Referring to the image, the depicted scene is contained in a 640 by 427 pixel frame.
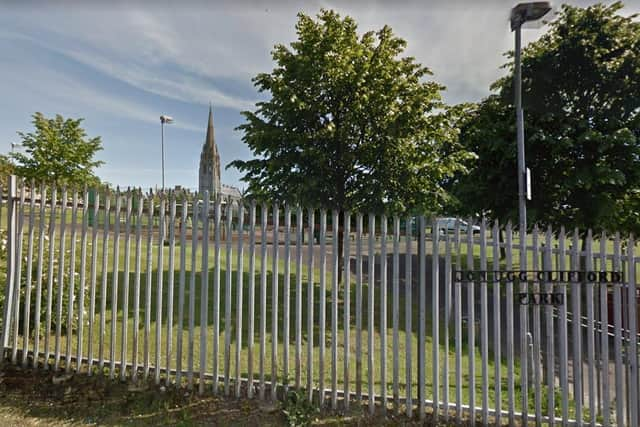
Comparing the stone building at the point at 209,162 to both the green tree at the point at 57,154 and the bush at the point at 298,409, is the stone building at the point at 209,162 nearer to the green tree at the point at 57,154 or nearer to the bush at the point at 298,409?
the green tree at the point at 57,154

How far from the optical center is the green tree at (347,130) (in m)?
5.95

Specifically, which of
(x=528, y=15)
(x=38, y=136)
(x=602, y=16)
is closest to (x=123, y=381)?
(x=528, y=15)

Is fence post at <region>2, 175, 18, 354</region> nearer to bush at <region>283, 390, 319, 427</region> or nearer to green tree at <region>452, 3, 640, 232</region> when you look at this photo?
bush at <region>283, 390, 319, 427</region>

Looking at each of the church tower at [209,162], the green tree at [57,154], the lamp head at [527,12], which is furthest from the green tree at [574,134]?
the church tower at [209,162]

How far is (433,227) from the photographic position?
3.04 meters

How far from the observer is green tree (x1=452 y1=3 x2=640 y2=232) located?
7879mm

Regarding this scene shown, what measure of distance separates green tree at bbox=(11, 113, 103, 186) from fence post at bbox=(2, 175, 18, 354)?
10233mm

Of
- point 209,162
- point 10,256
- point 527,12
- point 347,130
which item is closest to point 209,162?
point 209,162

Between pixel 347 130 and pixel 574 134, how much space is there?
656 cm

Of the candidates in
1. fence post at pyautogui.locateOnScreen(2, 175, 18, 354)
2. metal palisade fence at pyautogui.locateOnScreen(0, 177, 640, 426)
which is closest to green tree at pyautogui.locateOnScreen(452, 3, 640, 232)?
metal palisade fence at pyautogui.locateOnScreen(0, 177, 640, 426)

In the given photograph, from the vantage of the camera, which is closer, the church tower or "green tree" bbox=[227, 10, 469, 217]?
"green tree" bbox=[227, 10, 469, 217]

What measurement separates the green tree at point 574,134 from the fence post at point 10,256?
8798 millimetres

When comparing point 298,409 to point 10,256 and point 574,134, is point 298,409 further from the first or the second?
point 574,134

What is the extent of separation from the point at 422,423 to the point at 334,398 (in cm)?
83
